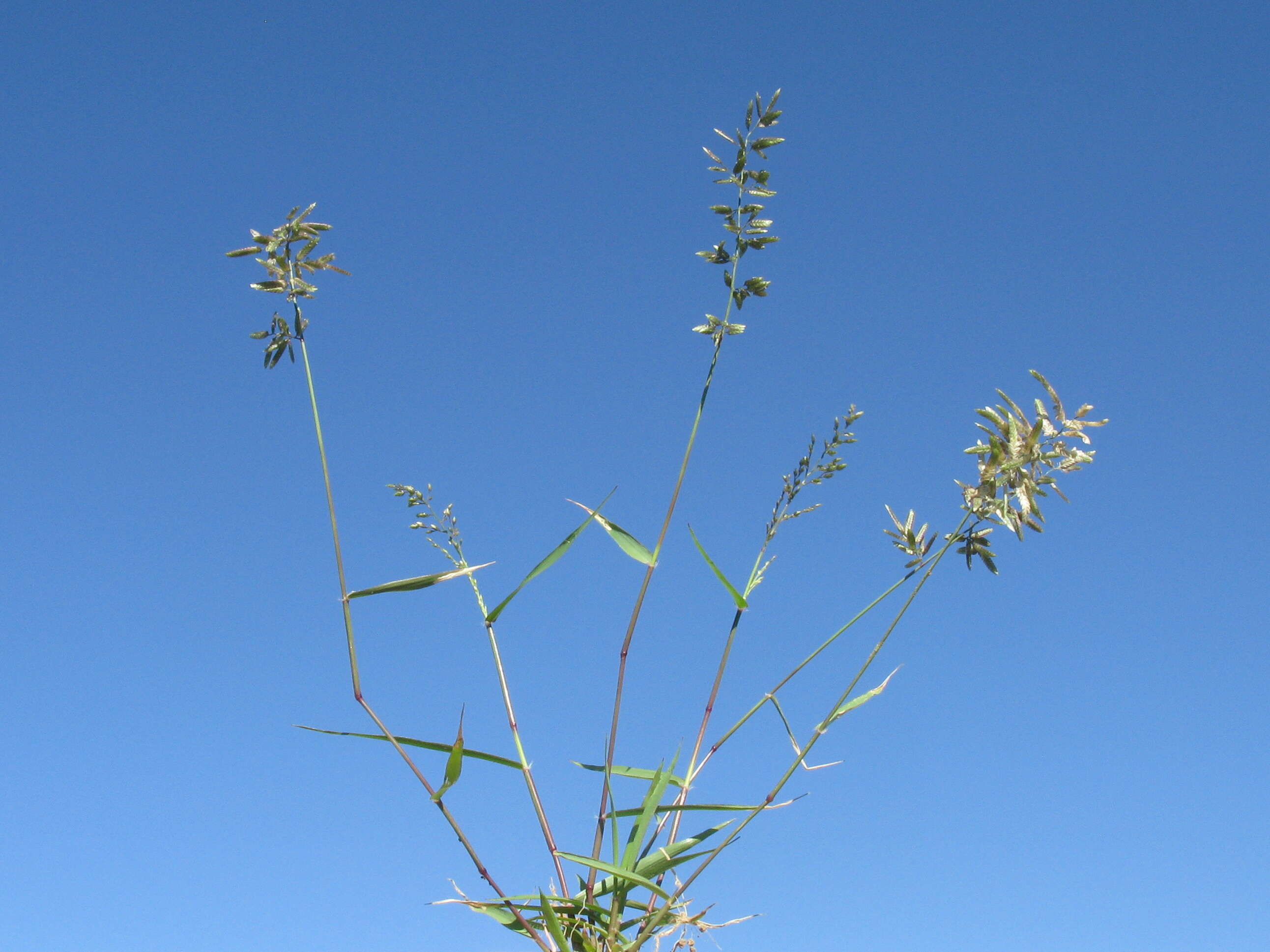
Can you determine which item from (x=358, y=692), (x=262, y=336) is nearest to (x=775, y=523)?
(x=358, y=692)

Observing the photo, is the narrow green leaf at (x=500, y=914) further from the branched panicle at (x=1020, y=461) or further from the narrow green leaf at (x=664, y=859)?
the branched panicle at (x=1020, y=461)

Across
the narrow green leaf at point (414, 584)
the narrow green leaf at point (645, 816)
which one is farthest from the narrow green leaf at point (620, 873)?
the narrow green leaf at point (414, 584)

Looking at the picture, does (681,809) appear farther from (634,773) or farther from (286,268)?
(286,268)

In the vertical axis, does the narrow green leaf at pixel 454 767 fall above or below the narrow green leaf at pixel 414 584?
below

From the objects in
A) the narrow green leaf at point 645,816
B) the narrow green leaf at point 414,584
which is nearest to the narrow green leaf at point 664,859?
the narrow green leaf at point 645,816

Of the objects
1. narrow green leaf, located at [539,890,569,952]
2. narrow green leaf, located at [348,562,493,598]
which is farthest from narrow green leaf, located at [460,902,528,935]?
narrow green leaf, located at [348,562,493,598]

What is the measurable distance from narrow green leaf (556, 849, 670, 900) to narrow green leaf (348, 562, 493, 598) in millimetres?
598

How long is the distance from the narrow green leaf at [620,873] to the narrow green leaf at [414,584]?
1.96ft

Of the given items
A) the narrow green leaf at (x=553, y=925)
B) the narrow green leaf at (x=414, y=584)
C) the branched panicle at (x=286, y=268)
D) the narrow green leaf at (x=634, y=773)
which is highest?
the branched panicle at (x=286, y=268)

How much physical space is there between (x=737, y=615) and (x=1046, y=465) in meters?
0.68

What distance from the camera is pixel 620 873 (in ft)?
5.59

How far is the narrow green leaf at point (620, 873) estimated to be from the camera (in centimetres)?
170

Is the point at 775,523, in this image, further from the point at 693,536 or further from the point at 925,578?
the point at 925,578

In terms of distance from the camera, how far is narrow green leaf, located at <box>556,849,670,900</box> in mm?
1699
